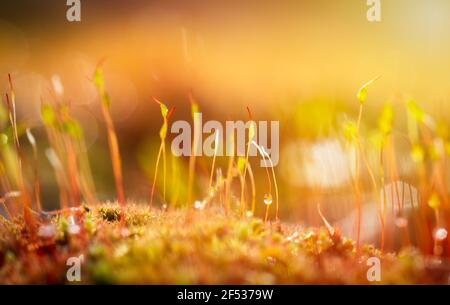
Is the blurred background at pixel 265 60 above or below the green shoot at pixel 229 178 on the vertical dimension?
above

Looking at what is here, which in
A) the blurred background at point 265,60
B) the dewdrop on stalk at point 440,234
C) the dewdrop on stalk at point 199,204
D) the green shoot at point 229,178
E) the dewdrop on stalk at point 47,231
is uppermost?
the blurred background at point 265,60

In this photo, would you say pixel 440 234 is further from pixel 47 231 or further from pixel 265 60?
pixel 47 231

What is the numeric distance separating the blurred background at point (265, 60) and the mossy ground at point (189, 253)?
0.60ft

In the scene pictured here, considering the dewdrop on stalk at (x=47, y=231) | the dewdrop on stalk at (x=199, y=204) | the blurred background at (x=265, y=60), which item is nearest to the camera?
the dewdrop on stalk at (x=47, y=231)

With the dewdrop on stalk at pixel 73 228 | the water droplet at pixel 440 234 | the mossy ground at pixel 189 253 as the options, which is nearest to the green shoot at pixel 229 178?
the mossy ground at pixel 189 253

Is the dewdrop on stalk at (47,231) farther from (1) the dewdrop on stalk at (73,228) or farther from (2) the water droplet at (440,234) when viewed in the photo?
(2) the water droplet at (440,234)

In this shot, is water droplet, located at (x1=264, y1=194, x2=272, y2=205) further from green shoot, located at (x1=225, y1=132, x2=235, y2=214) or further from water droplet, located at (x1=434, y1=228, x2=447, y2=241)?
water droplet, located at (x1=434, y1=228, x2=447, y2=241)

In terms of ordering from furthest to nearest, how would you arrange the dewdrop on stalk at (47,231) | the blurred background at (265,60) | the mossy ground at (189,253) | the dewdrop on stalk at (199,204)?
the blurred background at (265,60) < the dewdrop on stalk at (199,204) < the dewdrop on stalk at (47,231) < the mossy ground at (189,253)

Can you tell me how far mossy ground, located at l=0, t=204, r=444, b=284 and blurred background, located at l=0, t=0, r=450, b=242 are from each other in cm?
18

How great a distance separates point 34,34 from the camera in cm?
158

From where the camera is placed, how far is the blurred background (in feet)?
4.94

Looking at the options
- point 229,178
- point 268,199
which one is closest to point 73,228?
point 229,178

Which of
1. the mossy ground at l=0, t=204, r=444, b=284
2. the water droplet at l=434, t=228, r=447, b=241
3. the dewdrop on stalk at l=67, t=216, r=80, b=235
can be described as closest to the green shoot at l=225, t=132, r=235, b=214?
the mossy ground at l=0, t=204, r=444, b=284

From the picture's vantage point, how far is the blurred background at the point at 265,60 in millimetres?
1507
